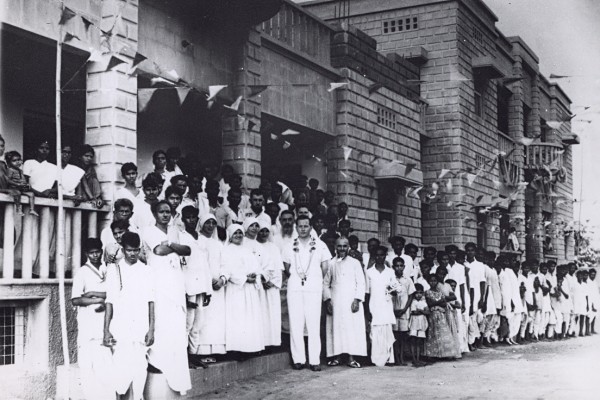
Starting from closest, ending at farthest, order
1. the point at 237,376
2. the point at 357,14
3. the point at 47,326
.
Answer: the point at 47,326 < the point at 237,376 < the point at 357,14

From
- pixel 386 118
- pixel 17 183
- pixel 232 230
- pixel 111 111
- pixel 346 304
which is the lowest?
pixel 346 304

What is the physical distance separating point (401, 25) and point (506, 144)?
6.50 metres

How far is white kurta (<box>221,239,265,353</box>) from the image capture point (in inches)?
357

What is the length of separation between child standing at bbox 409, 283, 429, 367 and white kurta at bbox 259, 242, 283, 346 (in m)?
2.20

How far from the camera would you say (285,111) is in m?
13.9

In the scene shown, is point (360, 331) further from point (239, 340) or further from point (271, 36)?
point (271, 36)

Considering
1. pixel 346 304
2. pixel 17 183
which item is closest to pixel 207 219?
pixel 17 183

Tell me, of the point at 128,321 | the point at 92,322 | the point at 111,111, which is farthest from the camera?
the point at 111,111

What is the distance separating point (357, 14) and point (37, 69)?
11.2 metres

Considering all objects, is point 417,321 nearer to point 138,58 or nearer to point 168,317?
point 168,317

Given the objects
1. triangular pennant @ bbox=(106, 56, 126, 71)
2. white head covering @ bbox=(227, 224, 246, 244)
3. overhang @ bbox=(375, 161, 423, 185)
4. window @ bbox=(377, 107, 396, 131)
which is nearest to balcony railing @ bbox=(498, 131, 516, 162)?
window @ bbox=(377, 107, 396, 131)

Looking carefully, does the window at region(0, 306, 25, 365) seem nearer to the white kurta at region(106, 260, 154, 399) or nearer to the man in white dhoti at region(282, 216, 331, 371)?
the white kurta at region(106, 260, 154, 399)

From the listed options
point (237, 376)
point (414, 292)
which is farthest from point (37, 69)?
point (414, 292)

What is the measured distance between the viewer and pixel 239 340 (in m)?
9.09
